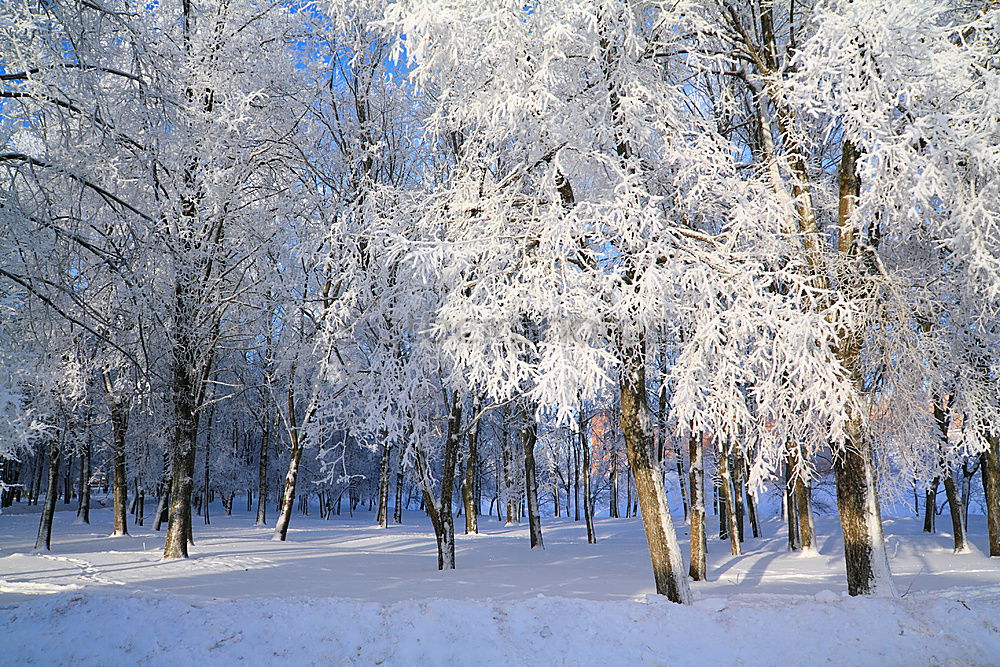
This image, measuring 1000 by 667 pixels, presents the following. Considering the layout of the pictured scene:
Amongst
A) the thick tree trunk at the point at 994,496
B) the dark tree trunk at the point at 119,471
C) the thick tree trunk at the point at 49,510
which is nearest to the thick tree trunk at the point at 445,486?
the thick tree trunk at the point at 49,510

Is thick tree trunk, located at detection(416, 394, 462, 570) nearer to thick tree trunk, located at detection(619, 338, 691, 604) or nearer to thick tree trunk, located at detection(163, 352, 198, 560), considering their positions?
thick tree trunk, located at detection(619, 338, 691, 604)

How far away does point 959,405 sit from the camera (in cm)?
873

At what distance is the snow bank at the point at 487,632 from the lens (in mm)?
5754

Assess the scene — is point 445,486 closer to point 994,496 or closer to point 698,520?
point 698,520

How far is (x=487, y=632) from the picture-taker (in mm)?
6016

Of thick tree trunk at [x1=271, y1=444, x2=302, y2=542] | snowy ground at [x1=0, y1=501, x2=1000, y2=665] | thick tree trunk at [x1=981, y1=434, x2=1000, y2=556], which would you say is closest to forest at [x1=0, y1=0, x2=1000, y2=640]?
snowy ground at [x1=0, y1=501, x2=1000, y2=665]

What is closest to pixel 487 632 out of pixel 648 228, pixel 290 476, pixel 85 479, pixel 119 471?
pixel 648 228

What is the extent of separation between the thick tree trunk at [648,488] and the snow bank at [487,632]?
6.20 ft

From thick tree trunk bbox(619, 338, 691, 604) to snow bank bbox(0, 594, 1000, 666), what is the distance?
1890 mm

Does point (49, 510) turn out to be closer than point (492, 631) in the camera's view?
No

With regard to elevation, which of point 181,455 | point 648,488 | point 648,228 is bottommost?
point 648,488

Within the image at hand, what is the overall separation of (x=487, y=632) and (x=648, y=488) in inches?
141

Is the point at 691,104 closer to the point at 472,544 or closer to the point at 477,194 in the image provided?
the point at 477,194

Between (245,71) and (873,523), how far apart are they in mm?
14994
